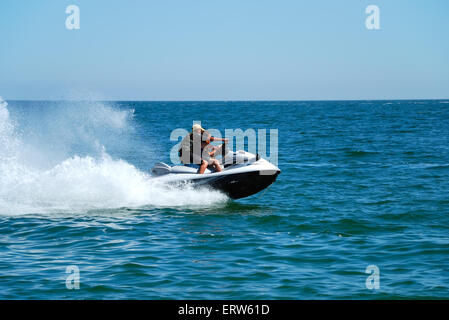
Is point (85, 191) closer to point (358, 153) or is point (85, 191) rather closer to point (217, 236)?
point (217, 236)

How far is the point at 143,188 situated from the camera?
15.0 m

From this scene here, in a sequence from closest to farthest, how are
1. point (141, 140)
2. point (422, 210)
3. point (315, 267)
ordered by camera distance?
point (315, 267) → point (422, 210) → point (141, 140)

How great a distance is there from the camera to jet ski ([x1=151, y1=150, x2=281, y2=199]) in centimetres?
1423

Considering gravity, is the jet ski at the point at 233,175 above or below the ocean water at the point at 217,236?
above

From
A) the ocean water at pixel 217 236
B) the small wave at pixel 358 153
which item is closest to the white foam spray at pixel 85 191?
the ocean water at pixel 217 236

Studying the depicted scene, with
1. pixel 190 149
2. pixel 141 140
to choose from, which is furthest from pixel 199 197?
pixel 141 140

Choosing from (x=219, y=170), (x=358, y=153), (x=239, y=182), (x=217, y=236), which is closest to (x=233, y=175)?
(x=239, y=182)

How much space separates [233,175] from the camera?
14.2m

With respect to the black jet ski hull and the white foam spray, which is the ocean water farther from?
the black jet ski hull

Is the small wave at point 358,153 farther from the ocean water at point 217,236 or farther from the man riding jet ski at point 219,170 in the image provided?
the man riding jet ski at point 219,170

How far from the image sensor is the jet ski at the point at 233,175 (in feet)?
46.7

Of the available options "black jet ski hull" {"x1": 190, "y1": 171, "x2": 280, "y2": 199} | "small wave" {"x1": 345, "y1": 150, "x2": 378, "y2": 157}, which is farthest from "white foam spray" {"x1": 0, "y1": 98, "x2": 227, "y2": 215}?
"small wave" {"x1": 345, "y1": 150, "x2": 378, "y2": 157}
